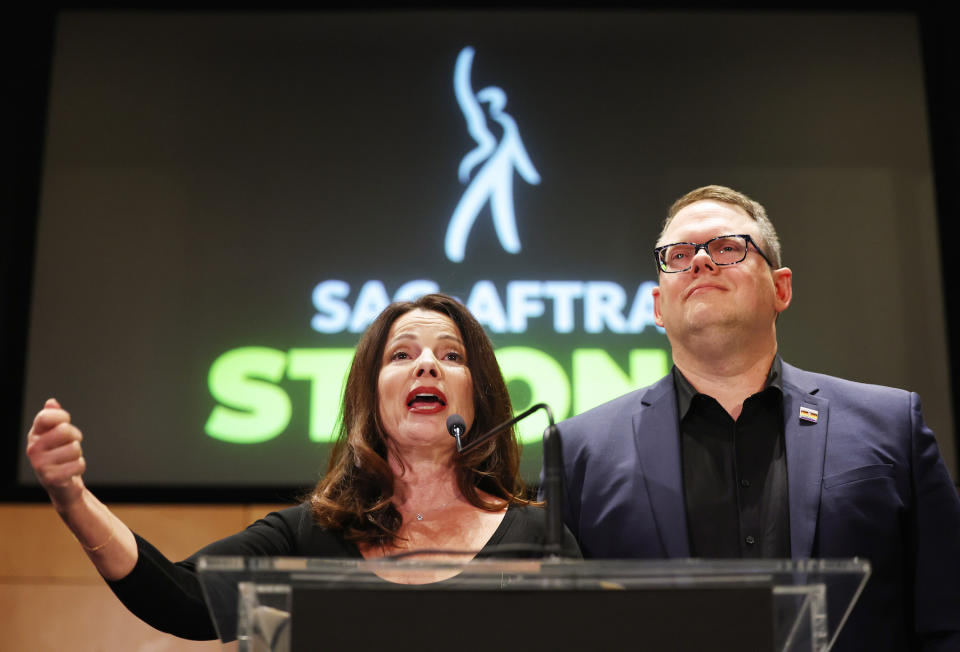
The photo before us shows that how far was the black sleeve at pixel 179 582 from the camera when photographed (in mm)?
1762

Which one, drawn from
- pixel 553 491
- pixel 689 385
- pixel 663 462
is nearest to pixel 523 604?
pixel 553 491

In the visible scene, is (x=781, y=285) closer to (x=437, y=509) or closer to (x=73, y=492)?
(x=437, y=509)

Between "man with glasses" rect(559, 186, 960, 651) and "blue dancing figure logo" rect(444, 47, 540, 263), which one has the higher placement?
"blue dancing figure logo" rect(444, 47, 540, 263)

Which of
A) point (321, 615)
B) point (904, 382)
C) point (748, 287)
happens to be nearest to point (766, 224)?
point (748, 287)

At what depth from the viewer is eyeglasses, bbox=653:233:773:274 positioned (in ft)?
7.98

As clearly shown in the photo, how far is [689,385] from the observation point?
8.13 ft

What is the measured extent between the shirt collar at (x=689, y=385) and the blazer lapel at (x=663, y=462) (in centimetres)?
2

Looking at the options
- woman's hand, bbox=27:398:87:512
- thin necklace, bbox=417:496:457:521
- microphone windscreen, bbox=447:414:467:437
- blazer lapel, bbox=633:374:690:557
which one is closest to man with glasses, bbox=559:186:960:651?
blazer lapel, bbox=633:374:690:557

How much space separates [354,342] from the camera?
14.0 ft

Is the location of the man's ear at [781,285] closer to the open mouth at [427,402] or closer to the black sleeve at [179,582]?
the open mouth at [427,402]

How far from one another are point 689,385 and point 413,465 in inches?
28.2

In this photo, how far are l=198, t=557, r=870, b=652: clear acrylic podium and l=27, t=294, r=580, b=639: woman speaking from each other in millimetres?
651

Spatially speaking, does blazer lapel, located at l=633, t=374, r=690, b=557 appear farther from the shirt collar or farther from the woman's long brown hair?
the woman's long brown hair

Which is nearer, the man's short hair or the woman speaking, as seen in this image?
the woman speaking
